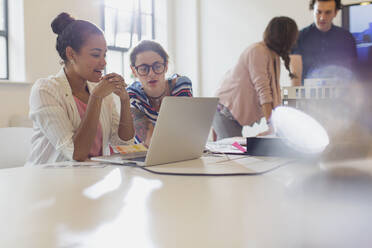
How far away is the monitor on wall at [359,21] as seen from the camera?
10.5 feet

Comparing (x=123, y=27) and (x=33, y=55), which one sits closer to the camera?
(x=33, y=55)

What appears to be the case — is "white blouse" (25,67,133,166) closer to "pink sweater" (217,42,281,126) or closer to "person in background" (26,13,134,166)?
"person in background" (26,13,134,166)

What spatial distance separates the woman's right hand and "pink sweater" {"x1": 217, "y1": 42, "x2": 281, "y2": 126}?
1109mm

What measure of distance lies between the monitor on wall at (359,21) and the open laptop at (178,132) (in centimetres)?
248

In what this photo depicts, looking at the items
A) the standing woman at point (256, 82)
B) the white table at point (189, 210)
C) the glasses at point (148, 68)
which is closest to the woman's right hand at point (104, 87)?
the glasses at point (148, 68)

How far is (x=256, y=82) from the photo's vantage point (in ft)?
7.71

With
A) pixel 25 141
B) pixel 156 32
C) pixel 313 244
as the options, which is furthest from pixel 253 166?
pixel 156 32

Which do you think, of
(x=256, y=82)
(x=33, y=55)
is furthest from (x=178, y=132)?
(x=33, y=55)

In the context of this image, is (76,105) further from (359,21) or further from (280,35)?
(359,21)

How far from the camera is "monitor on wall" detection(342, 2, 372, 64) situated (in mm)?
3195

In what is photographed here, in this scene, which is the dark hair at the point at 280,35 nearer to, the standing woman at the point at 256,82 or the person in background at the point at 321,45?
the standing woman at the point at 256,82

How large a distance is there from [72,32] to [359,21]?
9.08ft

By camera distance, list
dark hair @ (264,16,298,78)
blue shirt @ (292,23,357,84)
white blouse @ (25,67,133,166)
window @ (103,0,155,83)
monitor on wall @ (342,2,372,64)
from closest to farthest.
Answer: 1. white blouse @ (25,67,133,166)
2. dark hair @ (264,16,298,78)
3. blue shirt @ (292,23,357,84)
4. monitor on wall @ (342,2,372,64)
5. window @ (103,0,155,83)

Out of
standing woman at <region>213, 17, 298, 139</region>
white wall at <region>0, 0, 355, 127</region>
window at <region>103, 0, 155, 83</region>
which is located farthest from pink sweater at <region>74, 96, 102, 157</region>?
window at <region>103, 0, 155, 83</region>
